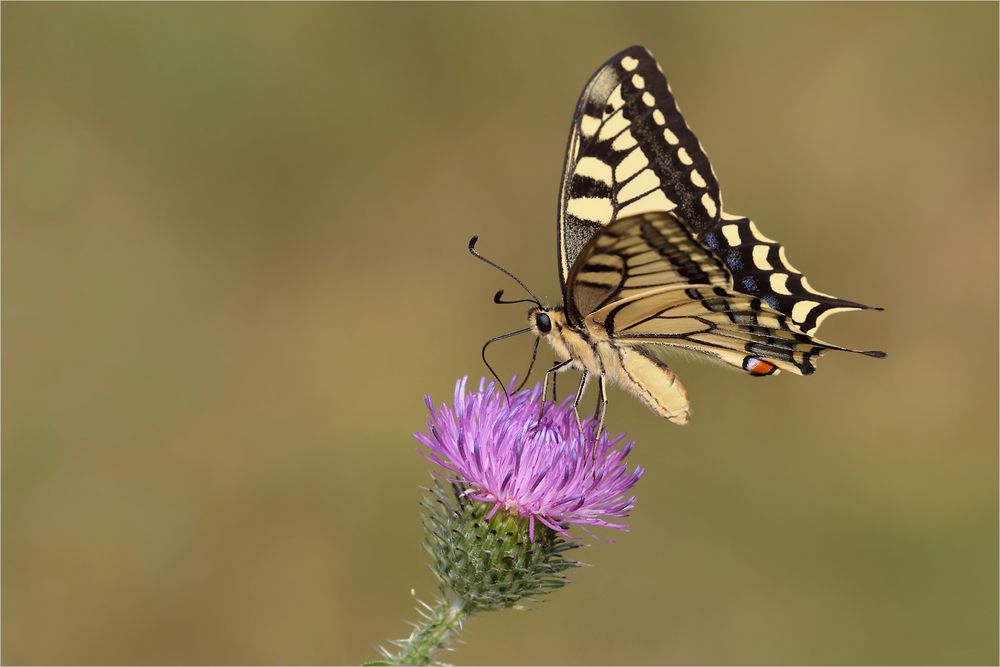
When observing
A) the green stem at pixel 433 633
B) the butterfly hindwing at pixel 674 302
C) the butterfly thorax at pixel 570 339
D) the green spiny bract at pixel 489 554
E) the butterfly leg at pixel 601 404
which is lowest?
the green stem at pixel 433 633

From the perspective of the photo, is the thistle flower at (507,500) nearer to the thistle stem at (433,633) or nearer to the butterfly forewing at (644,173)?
the thistle stem at (433,633)

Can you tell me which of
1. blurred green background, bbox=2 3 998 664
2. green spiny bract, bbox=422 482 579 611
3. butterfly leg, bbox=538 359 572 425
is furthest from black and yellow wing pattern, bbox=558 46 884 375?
blurred green background, bbox=2 3 998 664

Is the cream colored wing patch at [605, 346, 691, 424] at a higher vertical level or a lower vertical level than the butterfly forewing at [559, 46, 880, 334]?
lower

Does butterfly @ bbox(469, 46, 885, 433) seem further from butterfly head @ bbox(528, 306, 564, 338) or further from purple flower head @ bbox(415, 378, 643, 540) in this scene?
purple flower head @ bbox(415, 378, 643, 540)

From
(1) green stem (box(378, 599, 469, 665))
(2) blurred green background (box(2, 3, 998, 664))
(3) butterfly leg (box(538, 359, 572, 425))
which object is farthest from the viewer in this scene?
(2) blurred green background (box(2, 3, 998, 664))

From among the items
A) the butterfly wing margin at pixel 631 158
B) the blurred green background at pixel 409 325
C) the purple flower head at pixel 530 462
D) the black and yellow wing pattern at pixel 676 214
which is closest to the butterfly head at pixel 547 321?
the black and yellow wing pattern at pixel 676 214

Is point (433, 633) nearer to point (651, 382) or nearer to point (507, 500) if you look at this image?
point (507, 500)

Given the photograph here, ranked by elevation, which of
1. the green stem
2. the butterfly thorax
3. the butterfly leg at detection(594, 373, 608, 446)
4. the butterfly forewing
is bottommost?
the green stem
